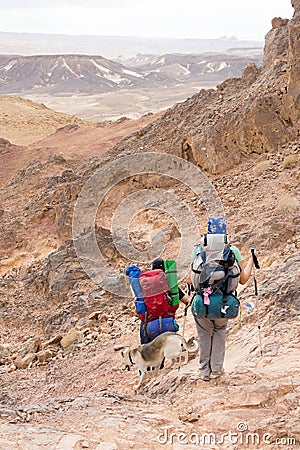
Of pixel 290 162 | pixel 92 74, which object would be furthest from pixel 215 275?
pixel 92 74

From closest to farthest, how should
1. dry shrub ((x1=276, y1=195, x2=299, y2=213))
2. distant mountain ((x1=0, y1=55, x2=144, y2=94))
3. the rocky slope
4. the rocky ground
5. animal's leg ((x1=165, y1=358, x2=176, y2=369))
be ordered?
the rocky ground → animal's leg ((x1=165, y1=358, x2=176, y2=369)) → dry shrub ((x1=276, y1=195, x2=299, y2=213)) → the rocky slope → distant mountain ((x1=0, y1=55, x2=144, y2=94))

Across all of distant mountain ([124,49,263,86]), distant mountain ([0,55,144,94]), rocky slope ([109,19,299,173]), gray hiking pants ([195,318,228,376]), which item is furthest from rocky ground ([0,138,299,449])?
distant mountain ([124,49,263,86])

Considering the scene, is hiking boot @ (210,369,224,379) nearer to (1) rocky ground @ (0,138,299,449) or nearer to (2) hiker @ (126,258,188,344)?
(1) rocky ground @ (0,138,299,449)

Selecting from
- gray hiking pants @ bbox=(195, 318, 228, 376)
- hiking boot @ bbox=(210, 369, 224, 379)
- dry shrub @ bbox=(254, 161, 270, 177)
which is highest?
dry shrub @ bbox=(254, 161, 270, 177)

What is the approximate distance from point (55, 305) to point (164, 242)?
206 centimetres

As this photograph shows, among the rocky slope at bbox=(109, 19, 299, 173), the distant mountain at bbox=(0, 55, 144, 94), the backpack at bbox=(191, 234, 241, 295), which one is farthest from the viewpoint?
the distant mountain at bbox=(0, 55, 144, 94)

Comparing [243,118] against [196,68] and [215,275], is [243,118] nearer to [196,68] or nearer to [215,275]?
[215,275]

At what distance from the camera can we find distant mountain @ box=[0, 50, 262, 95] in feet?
325

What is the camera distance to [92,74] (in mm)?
109562

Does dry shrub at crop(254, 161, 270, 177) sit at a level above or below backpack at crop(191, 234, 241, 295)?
below

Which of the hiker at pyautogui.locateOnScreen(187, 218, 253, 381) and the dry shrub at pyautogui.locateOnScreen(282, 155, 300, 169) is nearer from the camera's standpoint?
the hiker at pyautogui.locateOnScreen(187, 218, 253, 381)

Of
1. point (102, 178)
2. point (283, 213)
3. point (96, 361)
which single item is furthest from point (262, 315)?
point (102, 178)

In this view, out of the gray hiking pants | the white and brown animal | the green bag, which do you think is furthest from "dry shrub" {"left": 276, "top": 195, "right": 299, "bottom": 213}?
the green bag

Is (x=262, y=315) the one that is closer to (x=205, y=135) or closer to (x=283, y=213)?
(x=283, y=213)
